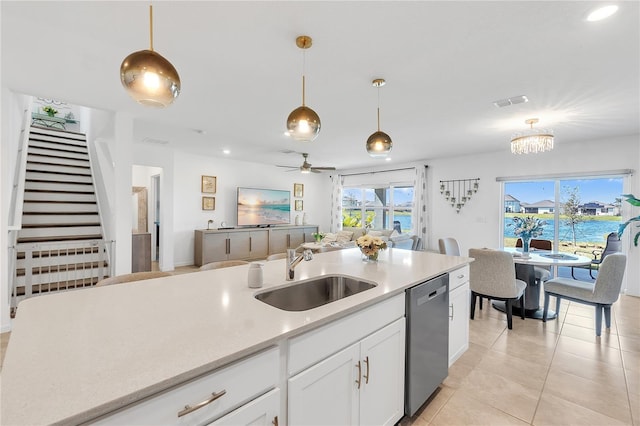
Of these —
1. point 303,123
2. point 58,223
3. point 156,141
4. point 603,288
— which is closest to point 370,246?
point 303,123

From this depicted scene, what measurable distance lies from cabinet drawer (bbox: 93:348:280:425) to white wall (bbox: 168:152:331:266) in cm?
560

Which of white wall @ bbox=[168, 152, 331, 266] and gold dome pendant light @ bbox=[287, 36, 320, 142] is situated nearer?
gold dome pendant light @ bbox=[287, 36, 320, 142]

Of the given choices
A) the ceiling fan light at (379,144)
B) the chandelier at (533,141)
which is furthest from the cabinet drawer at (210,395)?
the chandelier at (533,141)

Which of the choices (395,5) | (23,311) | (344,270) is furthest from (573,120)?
(23,311)

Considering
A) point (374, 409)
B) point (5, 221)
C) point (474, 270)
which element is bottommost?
point (374, 409)

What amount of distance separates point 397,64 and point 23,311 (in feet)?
9.05

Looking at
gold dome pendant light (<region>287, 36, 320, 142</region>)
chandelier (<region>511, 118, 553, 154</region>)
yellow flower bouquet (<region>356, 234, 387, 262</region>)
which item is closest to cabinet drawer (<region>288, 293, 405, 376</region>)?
yellow flower bouquet (<region>356, 234, 387, 262</region>)

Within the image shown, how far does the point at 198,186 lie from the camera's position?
648cm

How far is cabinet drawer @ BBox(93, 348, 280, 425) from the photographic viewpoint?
75cm

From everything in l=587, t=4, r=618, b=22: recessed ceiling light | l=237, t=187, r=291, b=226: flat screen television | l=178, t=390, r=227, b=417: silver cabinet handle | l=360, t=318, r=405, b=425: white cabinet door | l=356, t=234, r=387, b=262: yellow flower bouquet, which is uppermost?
l=587, t=4, r=618, b=22: recessed ceiling light

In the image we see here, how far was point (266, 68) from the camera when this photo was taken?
7.91ft

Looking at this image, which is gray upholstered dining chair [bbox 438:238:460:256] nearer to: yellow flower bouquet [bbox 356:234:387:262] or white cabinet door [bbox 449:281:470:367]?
white cabinet door [bbox 449:281:470:367]

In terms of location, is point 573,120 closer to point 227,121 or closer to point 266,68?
point 266,68

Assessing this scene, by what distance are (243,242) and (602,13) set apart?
6349 millimetres
